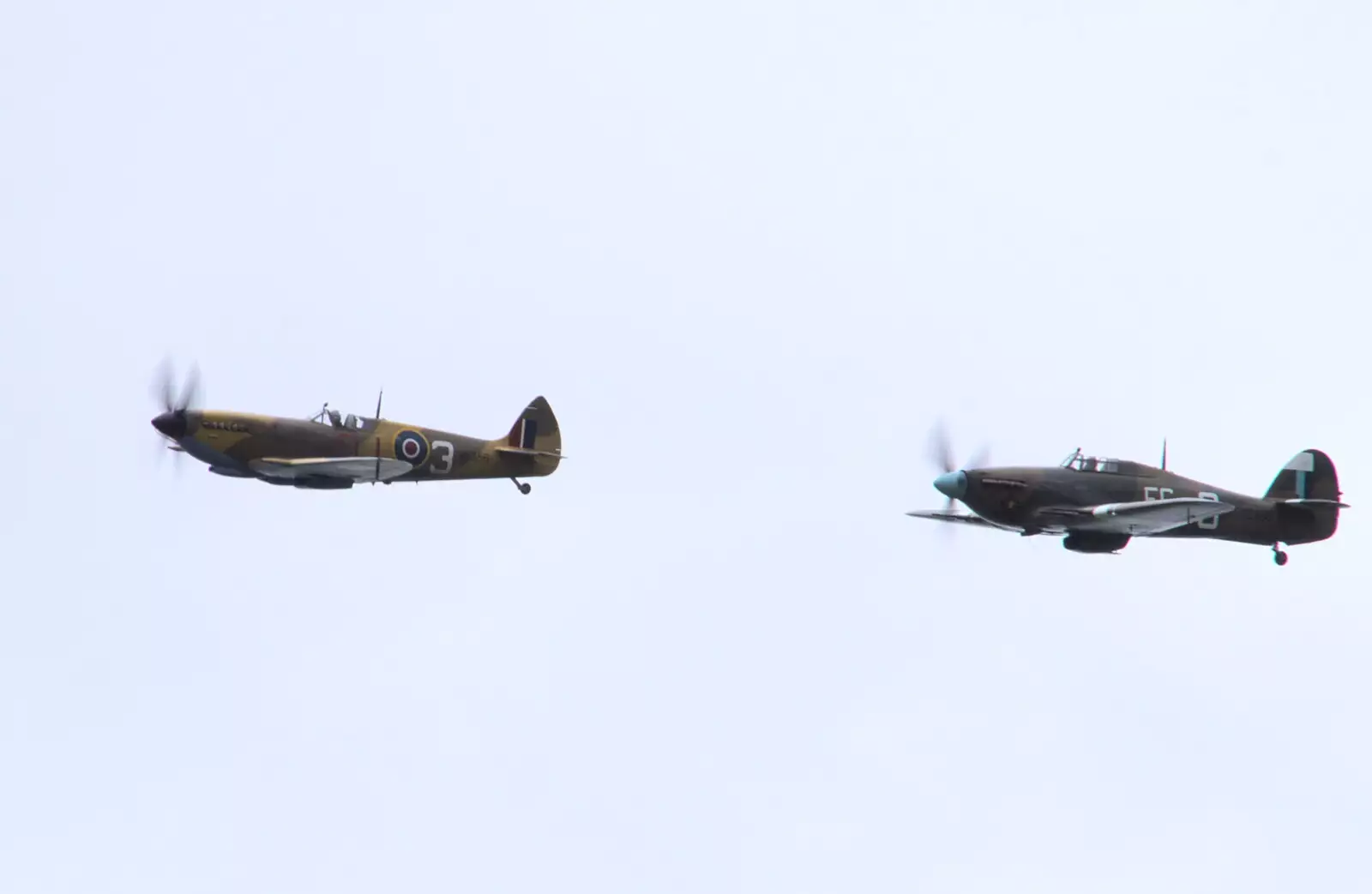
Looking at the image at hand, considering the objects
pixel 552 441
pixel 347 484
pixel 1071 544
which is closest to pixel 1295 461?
pixel 1071 544

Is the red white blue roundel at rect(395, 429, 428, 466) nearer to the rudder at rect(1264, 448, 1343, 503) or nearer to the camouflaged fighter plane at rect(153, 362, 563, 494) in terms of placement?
the camouflaged fighter plane at rect(153, 362, 563, 494)

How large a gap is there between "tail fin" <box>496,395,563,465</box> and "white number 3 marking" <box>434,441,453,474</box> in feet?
4.63

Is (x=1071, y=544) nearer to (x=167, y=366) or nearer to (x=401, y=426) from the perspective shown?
(x=401, y=426)

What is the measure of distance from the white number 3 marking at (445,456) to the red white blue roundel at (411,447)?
27cm

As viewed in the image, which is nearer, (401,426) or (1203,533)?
(1203,533)

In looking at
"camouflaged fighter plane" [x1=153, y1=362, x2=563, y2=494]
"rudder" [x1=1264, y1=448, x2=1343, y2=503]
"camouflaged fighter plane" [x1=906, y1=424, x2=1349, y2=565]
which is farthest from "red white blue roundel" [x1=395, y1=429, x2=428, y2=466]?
"rudder" [x1=1264, y1=448, x2=1343, y2=503]

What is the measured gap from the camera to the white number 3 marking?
169 feet

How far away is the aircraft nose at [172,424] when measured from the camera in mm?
49094

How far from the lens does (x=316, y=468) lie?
4916 cm

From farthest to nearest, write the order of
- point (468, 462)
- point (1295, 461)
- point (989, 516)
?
1. point (468, 462)
2. point (1295, 461)
3. point (989, 516)

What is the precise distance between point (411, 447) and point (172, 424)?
581 centimetres

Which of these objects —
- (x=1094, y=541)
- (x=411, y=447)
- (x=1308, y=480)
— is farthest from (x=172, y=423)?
(x=1308, y=480)

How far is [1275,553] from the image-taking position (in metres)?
47.9

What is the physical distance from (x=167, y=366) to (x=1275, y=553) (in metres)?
26.6
